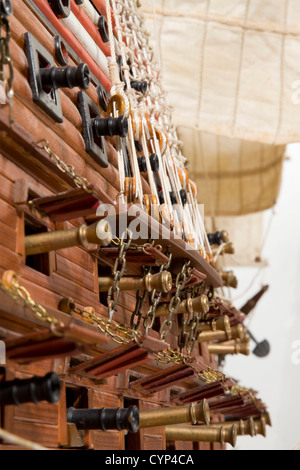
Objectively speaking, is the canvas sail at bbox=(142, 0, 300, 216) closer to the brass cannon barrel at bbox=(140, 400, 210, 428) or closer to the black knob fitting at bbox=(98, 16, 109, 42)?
the black knob fitting at bbox=(98, 16, 109, 42)

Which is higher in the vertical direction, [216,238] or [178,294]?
[216,238]

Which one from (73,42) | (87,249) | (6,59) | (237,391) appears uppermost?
(73,42)

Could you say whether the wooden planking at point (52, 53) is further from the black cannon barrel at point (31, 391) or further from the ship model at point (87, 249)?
the black cannon barrel at point (31, 391)

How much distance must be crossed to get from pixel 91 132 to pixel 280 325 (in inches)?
179

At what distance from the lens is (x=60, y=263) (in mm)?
1484

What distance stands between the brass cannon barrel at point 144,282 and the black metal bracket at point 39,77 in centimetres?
40

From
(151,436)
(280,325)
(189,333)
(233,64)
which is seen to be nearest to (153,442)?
(151,436)

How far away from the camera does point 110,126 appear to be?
1697 mm

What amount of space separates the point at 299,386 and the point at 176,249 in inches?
167

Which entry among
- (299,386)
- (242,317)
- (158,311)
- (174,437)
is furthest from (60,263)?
(299,386)

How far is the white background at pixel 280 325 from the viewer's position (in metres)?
5.73

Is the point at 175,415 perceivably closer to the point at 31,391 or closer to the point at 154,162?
the point at 31,391

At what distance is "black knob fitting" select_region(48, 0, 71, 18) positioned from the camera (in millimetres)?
1704
